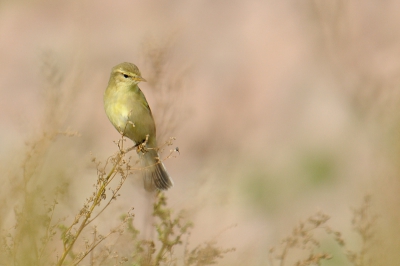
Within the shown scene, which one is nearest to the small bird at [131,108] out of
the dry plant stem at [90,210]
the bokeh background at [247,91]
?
the dry plant stem at [90,210]

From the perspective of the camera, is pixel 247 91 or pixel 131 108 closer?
pixel 131 108

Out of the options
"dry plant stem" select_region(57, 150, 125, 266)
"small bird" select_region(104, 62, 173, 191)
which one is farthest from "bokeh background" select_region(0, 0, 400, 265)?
"dry plant stem" select_region(57, 150, 125, 266)

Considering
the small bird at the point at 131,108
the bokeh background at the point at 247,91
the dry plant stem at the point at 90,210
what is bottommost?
the dry plant stem at the point at 90,210

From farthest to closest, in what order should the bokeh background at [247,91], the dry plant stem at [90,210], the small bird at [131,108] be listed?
the bokeh background at [247,91], the small bird at [131,108], the dry plant stem at [90,210]

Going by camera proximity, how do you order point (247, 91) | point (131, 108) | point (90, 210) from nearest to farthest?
point (90, 210) < point (131, 108) < point (247, 91)

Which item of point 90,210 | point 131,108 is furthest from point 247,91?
point 90,210

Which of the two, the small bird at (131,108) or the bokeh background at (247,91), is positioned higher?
the bokeh background at (247,91)

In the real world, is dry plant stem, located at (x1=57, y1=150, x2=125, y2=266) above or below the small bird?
below

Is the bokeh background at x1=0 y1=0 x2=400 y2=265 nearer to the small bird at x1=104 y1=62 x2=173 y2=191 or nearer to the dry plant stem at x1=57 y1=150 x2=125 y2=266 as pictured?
the small bird at x1=104 y1=62 x2=173 y2=191

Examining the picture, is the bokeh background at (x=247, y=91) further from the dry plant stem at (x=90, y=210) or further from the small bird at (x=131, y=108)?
the dry plant stem at (x=90, y=210)

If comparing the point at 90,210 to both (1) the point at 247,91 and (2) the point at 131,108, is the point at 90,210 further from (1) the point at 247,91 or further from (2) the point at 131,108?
(1) the point at 247,91

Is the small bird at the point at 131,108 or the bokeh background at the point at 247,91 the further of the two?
the bokeh background at the point at 247,91

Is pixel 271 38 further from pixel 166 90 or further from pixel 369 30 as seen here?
pixel 166 90

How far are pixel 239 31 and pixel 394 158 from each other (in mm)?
7454
